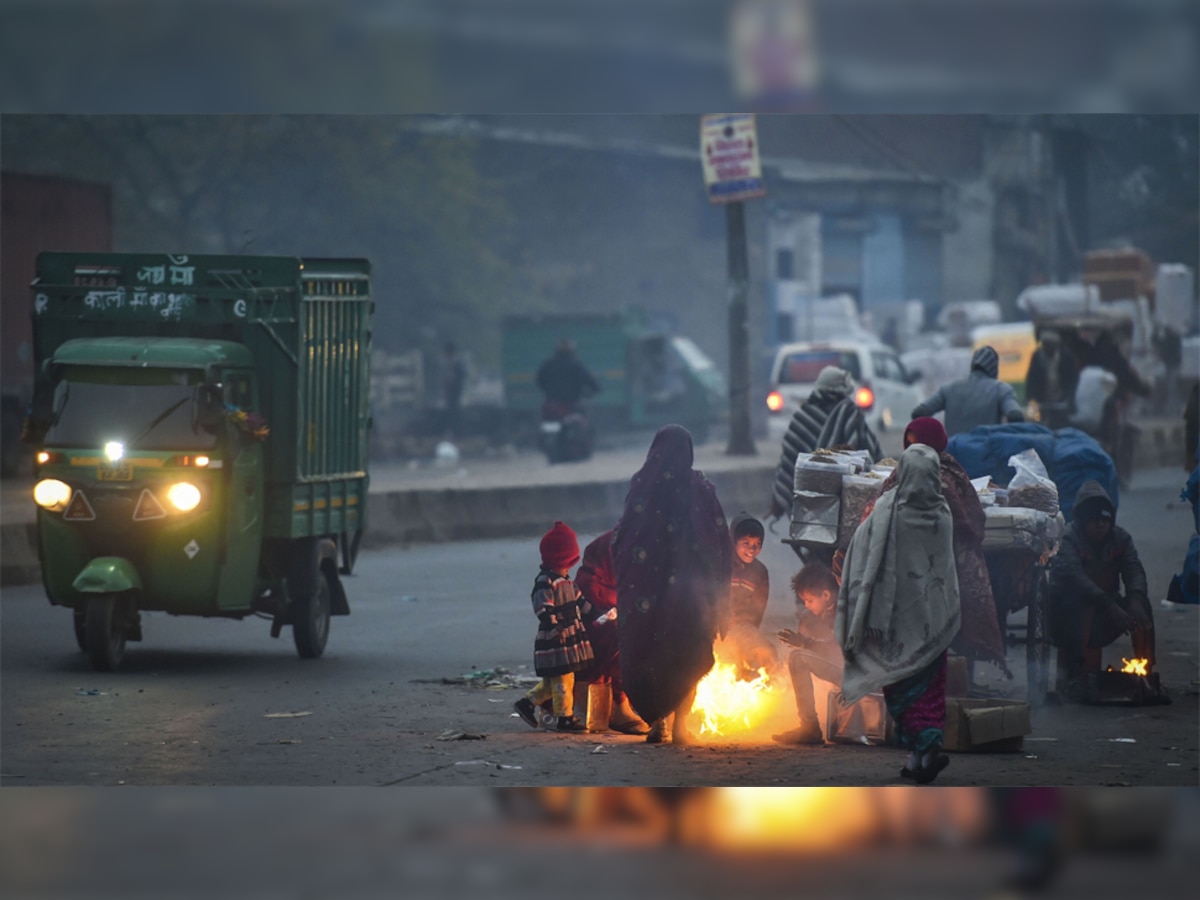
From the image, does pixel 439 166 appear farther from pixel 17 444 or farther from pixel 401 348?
pixel 17 444

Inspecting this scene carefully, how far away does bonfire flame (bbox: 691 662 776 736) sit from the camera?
902cm

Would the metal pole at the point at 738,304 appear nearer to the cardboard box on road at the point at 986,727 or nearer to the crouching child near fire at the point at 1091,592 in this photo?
the crouching child near fire at the point at 1091,592

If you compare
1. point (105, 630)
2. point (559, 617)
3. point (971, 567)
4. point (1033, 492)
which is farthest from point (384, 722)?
point (1033, 492)

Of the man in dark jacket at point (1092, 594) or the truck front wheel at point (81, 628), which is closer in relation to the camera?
the man in dark jacket at point (1092, 594)

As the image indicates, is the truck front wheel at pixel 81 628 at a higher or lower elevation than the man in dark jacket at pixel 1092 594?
lower

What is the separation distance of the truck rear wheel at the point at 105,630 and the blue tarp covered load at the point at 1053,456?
5.12 m

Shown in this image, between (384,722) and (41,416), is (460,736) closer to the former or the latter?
(384,722)

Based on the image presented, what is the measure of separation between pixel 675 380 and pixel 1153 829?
84.4ft

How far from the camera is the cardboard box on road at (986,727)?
8352 mm

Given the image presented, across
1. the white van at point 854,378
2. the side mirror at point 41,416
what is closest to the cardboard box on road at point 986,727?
the side mirror at point 41,416

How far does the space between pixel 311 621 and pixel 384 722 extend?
234 centimetres

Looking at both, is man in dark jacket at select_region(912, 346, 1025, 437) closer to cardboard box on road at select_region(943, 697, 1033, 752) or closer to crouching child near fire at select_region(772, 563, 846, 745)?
crouching child near fire at select_region(772, 563, 846, 745)

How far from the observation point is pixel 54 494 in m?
10.7

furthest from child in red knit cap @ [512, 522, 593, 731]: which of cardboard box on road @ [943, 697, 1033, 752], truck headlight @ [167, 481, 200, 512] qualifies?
truck headlight @ [167, 481, 200, 512]
